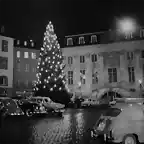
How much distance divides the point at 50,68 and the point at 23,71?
2403cm

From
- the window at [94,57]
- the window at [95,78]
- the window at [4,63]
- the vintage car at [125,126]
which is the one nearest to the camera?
the vintage car at [125,126]

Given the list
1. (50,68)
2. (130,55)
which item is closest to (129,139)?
(50,68)

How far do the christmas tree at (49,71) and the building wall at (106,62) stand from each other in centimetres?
1439

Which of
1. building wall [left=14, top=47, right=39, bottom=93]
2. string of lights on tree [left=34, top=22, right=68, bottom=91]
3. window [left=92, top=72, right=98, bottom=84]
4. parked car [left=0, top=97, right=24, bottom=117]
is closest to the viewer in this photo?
parked car [left=0, top=97, right=24, bottom=117]

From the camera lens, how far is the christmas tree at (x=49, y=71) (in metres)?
38.4

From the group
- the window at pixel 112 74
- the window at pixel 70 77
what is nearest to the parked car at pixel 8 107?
the window at pixel 112 74

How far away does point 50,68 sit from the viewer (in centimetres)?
3919

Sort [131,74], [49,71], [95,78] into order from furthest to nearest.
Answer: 1. [95,78]
2. [131,74]
3. [49,71]

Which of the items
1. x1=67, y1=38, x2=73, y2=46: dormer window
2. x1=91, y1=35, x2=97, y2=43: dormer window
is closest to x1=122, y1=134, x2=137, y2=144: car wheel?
x1=91, y1=35, x2=97, y2=43: dormer window

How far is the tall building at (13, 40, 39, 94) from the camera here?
199 feet

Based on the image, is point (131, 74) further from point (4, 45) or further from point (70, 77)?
point (4, 45)

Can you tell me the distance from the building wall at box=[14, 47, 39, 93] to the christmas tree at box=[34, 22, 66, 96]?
72.7ft

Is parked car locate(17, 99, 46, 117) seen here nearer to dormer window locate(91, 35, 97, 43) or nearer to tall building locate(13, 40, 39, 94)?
dormer window locate(91, 35, 97, 43)

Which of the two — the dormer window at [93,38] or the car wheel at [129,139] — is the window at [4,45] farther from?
the car wheel at [129,139]
